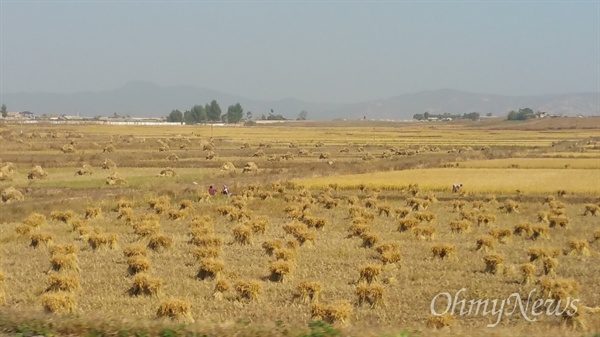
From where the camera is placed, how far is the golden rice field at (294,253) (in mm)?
11773

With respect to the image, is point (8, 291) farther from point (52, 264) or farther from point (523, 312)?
point (523, 312)

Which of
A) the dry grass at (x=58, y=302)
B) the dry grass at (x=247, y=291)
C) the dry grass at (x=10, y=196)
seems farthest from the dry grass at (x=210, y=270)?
the dry grass at (x=10, y=196)

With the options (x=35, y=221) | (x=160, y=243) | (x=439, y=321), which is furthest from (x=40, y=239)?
(x=439, y=321)

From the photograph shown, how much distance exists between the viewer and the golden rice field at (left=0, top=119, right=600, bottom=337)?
11.8 m

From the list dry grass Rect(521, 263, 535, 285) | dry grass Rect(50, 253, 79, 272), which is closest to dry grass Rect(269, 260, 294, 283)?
dry grass Rect(50, 253, 79, 272)

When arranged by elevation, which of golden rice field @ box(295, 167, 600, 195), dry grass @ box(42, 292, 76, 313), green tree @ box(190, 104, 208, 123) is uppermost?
Answer: green tree @ box(190, 104, 208, 123)

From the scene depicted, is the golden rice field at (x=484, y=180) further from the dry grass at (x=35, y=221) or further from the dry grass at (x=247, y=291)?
the dry grass at (x=247, y=291)

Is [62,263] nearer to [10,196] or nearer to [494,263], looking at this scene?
[494,263]

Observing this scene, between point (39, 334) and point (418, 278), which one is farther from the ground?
point (39, 334)

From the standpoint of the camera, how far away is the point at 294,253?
1808 cm

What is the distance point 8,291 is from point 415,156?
152 ft

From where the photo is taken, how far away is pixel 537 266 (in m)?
17.1

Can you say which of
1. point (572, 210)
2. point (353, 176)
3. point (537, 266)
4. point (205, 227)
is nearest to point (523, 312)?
point (537, 266)

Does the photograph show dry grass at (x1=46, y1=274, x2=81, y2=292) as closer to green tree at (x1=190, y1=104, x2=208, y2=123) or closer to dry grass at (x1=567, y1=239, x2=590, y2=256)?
dry grass at (x1=567, y1=239, x2=590, y2=256)
